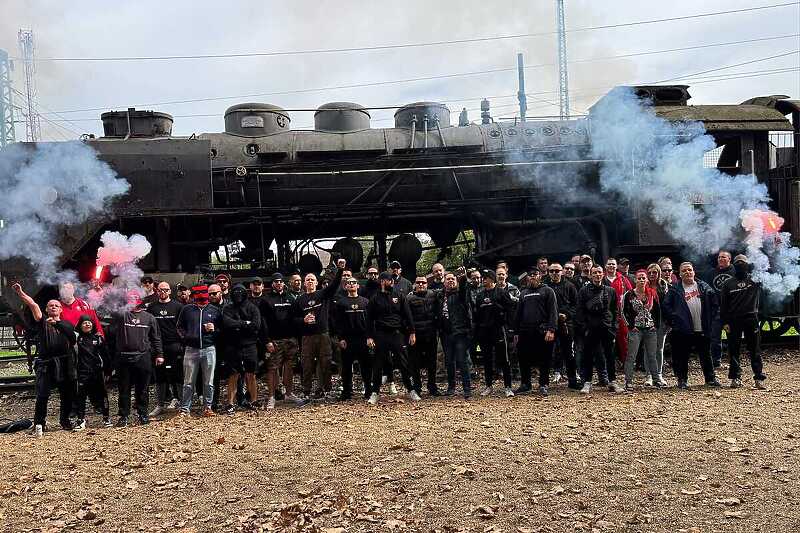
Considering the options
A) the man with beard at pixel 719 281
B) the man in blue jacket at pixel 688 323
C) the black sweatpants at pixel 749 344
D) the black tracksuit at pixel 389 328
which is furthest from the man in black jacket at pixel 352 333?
the man with beard at pixel 719 281

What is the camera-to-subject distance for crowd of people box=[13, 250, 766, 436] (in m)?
8.74

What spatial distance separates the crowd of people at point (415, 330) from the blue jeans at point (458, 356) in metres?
0.02

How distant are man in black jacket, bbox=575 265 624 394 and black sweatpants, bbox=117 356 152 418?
5.50 meters

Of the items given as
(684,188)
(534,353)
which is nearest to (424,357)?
(534,353)

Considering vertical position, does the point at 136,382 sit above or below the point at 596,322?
below

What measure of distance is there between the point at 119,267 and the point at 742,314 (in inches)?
358

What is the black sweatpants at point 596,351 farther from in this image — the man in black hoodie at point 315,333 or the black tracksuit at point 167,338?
the black tracksuit at point 167,338

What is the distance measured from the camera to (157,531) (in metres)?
4.64

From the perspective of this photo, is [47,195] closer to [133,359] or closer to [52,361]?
[52,361]

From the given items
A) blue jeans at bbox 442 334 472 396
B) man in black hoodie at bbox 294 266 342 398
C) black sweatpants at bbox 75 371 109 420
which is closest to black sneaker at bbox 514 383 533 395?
blue jeans at bbox 442 334 472 396

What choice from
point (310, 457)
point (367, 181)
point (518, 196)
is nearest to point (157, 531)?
point (310, 457)

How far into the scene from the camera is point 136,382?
826 centimetres

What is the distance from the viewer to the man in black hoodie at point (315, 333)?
9242mm

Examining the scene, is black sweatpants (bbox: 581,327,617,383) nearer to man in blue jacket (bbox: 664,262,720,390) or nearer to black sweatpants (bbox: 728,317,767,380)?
man in blue jacket (bbox: 664,262,720,390)
